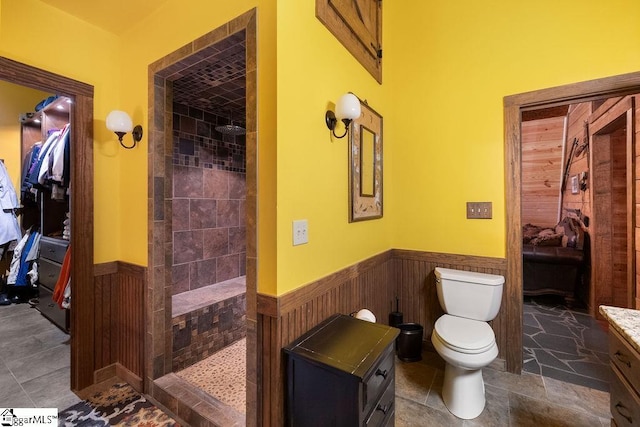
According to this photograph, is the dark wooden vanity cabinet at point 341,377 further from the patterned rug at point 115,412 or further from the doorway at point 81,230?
the doorway at point 81,230

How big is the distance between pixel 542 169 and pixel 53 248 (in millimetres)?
6929

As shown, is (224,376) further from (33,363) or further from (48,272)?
(48,272)

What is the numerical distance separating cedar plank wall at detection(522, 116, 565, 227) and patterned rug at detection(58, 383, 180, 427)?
19.0 feet

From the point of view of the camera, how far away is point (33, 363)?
226 centimetres

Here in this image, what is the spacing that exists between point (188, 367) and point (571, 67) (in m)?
3.59

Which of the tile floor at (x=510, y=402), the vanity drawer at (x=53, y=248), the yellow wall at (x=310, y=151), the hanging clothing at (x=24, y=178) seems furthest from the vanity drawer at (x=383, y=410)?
the hanging clothing at (x=24, y=178)

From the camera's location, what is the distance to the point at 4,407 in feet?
5.78

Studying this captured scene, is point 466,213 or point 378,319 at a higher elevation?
point 466,213

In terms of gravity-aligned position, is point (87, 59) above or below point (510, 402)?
above

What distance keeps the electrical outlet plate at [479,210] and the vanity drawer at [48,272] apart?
151 inches

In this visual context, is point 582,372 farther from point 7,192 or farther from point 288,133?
point 7,192

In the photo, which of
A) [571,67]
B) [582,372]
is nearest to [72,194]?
[571,67]

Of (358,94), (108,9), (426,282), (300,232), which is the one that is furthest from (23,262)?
(426,282)

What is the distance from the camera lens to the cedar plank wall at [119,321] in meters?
1.95
